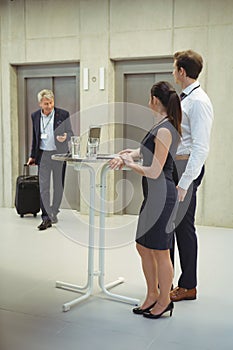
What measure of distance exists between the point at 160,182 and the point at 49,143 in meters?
2.94

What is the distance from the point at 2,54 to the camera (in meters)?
6.69

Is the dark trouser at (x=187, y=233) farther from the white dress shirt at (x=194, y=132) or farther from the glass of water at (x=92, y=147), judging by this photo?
the glass of water at (x=92, y=147)

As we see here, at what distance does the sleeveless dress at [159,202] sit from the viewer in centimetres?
283

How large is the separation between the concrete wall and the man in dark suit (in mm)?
A: 817

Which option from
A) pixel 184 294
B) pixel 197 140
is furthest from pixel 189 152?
pixel 184 294

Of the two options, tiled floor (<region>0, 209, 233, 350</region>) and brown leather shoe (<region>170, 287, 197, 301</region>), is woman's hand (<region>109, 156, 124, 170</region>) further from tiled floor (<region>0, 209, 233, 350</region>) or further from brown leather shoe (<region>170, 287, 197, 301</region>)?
brown leather shoe (<region>170, 287, 197, 301</region>)

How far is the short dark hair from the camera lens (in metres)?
3.07

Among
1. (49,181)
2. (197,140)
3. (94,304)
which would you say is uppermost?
(197,140)

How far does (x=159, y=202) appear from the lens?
2830 millimetres

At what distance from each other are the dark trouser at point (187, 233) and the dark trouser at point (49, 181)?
2630 mm

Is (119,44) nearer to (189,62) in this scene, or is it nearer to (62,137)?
(62,137)

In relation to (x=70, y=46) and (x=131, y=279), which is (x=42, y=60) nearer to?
(x=70, y=46)

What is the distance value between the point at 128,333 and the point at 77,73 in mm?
4367

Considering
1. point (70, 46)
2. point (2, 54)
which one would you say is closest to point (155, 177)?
point (70, 46)
